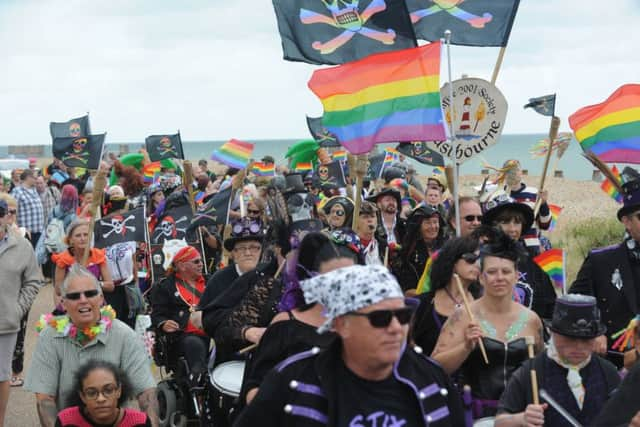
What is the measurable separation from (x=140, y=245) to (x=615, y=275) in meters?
6.40

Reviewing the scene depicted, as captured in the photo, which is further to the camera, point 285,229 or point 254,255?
point 254,255

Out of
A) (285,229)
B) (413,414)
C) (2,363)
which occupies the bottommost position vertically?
(2,363)

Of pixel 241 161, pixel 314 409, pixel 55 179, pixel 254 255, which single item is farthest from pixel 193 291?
pixel 55 179

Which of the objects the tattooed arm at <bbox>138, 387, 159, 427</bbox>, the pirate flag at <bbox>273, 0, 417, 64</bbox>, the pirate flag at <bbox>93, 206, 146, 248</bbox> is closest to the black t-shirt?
the tattooed arm at <bbox>138, 387, 159, 427</bbox>

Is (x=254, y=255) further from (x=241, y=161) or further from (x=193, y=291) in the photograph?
(x=241, y=161)

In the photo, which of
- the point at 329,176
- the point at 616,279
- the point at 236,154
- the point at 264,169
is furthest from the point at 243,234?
the point at 264,169

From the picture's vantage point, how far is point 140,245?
38.6 ft

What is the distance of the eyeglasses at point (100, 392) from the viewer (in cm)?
586

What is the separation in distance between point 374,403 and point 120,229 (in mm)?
6963

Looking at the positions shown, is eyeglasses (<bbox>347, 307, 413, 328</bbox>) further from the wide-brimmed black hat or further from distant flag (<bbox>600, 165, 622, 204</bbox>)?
distant flag (<bbox>600, 165, 622, 204</bbox>)

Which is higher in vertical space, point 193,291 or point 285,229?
point 285,229

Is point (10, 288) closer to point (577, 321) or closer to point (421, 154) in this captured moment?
point (577, 321)

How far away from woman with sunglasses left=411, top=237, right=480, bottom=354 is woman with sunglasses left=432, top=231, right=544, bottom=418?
36 centimetres

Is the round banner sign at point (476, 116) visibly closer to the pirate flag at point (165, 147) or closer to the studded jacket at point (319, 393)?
the studded jacket at point (319, 393)
